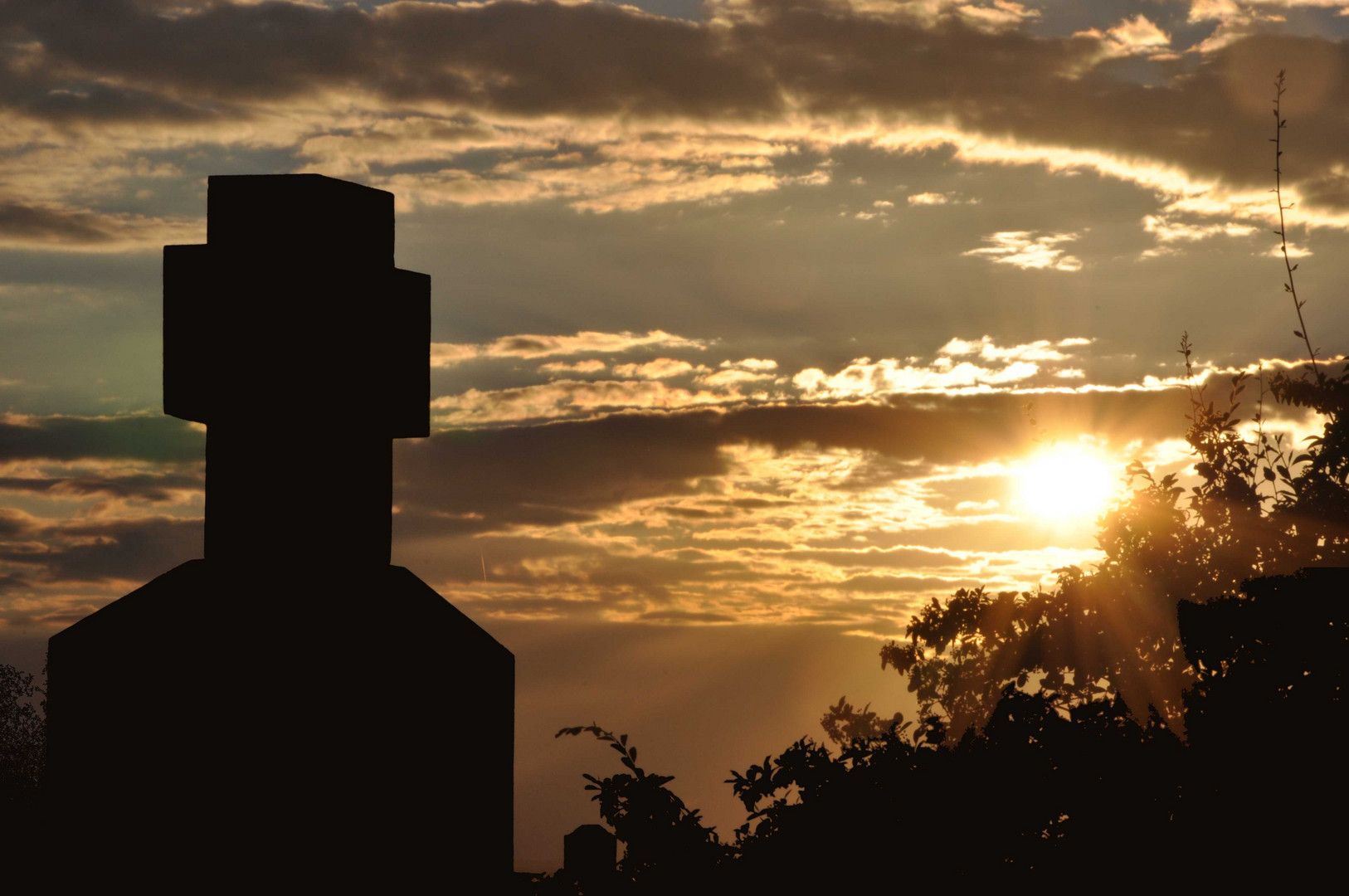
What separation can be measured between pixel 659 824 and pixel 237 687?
3.05 meters

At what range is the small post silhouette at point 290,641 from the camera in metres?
2.92

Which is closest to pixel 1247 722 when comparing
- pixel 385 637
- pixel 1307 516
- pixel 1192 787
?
pixel 1192 787

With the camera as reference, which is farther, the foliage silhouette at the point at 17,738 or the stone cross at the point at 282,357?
the foliage silhouette at the point at 17,738

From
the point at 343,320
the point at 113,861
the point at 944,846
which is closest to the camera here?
the point at 113,861

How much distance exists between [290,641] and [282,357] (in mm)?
784

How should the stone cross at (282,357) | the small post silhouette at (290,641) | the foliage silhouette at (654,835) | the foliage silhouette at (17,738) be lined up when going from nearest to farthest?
the small post silhouette at (290,641)
the stone cross at (282,357)
the foliage silhouette at (654,835)
the foliage silhouette at (17,738)

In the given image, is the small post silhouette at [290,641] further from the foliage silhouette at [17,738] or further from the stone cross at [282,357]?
the foliage silhouette at [17,738]

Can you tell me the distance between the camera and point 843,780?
5.62m

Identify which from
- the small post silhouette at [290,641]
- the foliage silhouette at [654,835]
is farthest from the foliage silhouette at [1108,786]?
the small post silhouette at [290,641]

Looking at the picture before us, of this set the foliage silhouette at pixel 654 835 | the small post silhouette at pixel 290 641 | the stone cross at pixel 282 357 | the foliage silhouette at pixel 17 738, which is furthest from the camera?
the foliage silhouette at pixel 17 738

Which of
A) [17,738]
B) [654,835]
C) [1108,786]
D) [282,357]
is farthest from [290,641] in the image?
[17,738]

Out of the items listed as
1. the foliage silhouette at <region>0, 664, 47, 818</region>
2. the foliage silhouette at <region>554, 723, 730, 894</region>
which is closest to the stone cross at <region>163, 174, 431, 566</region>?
the foliage silhouette at <region>554, 723, 730, 894</region>

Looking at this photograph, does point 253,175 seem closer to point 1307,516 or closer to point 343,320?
point 343,320

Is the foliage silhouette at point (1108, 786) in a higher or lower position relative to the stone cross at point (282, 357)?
lower
